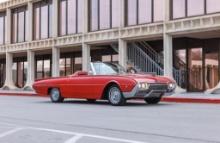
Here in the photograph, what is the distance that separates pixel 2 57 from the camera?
1768 inches

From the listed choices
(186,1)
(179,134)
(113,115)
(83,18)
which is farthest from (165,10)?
(179,134)

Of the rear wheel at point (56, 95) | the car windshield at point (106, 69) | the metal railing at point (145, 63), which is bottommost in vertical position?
the rear wheel at point (56, 95)

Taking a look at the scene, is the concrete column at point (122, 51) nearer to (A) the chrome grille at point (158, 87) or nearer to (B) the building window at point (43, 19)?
(B) the building window at point (43, 19)

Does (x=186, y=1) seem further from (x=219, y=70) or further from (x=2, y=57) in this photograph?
(x=2, y=57)

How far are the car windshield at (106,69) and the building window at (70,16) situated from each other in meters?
15.1

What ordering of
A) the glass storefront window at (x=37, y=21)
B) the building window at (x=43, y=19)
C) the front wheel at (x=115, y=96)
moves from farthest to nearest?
the glass storefront window at (x=37, y=21), the building window at (x=43, y=19), the front wheel at (x=115, y=96)

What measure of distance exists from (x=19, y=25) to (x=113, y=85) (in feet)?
77.8

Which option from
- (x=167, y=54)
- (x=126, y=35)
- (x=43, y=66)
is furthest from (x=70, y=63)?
(x=167, y=54)

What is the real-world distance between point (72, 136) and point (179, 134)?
6.04ft

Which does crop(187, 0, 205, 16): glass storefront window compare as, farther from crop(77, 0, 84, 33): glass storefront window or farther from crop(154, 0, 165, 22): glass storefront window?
crop(77, 0, 84, 33): glass storefront window

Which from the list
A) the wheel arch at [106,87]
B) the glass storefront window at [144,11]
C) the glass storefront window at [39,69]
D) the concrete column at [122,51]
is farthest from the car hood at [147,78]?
the glass storefront window at [39,69]

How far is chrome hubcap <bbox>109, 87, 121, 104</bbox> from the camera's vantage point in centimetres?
1667

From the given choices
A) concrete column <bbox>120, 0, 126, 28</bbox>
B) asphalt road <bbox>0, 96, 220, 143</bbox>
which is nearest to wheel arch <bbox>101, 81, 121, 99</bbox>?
asphalt road <bbox>0, 96, 220, 143</bbox>

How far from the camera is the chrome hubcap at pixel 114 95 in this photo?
1667cm
